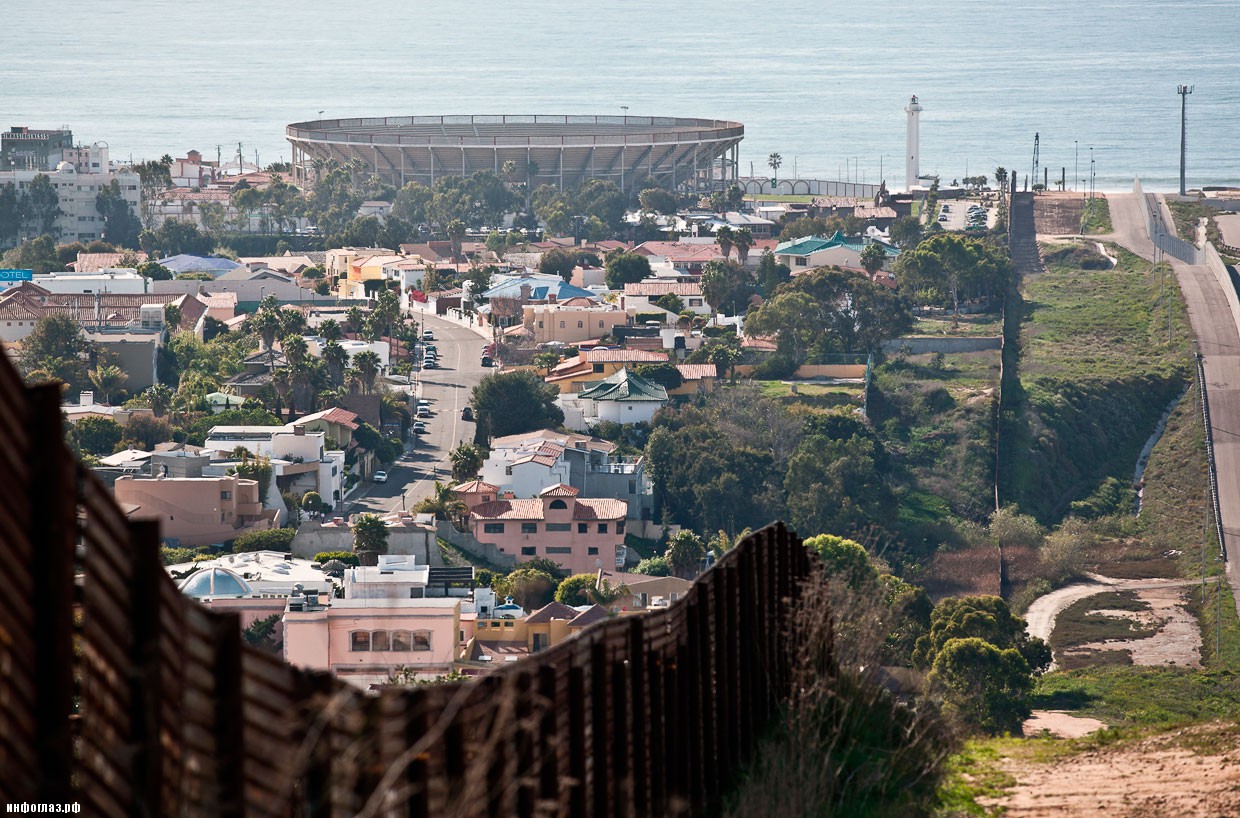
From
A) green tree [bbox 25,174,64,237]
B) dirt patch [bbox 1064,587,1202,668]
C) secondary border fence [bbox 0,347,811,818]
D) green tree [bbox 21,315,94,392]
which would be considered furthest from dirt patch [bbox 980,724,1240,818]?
green tree [bbox 25,174,64,237]

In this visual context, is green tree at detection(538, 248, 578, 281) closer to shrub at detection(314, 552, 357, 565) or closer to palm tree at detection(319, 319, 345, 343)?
palm tree at detection(319, 319, 345, 343)

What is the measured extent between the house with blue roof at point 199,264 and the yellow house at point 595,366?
16.5 meters

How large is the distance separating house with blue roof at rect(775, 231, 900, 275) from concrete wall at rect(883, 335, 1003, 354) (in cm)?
854

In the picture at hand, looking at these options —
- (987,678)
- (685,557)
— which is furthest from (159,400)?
(987,678)

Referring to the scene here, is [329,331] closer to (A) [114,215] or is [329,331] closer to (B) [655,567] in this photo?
(B) [655,567]

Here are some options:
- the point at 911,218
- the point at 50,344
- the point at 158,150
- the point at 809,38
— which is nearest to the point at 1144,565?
the point at 50,344

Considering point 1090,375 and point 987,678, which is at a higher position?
point 1090,375

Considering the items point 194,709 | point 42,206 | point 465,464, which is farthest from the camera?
point 42,206

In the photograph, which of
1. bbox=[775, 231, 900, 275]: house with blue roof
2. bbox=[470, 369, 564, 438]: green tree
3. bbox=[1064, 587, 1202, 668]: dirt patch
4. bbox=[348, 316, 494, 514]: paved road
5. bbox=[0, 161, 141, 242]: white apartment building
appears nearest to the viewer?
bbox=[1064, 587, 1202, 668]: dirt patch

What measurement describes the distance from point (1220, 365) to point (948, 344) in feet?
16.6

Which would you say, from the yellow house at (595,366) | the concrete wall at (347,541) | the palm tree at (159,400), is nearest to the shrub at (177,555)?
the concrete wall at (347,541)

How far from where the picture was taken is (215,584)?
2059cm

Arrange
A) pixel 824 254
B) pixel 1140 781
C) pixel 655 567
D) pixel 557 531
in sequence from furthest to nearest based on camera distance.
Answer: pixel 824 254 → pixel 557 531 → pixel 655 567 → pixel 1140 781

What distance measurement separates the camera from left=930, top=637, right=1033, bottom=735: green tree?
17.0 m
